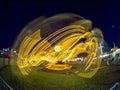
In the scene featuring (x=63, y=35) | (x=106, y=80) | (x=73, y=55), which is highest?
(x=63, y=35)

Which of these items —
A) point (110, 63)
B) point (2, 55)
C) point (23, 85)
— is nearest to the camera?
point (23, 85)

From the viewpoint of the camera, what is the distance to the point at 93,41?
578 inches

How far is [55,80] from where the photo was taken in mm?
14789

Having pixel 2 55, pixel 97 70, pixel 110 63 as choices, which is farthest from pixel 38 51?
pixel 2 55

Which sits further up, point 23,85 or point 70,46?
point 70,46

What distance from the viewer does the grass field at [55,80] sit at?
13367 millimetres

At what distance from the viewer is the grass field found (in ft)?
43.9

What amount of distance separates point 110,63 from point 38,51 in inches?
183

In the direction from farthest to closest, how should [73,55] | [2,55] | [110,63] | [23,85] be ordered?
[2,55]
[110,63]
[73,55]
[23,85]

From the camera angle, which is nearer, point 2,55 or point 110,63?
point 110,63

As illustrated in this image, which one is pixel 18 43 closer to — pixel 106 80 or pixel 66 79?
pixel 66 79

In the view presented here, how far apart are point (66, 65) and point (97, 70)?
1798mm

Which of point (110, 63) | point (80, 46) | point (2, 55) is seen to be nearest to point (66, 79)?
point (80, 46)

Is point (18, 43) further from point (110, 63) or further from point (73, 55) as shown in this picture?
point (110, 63)
